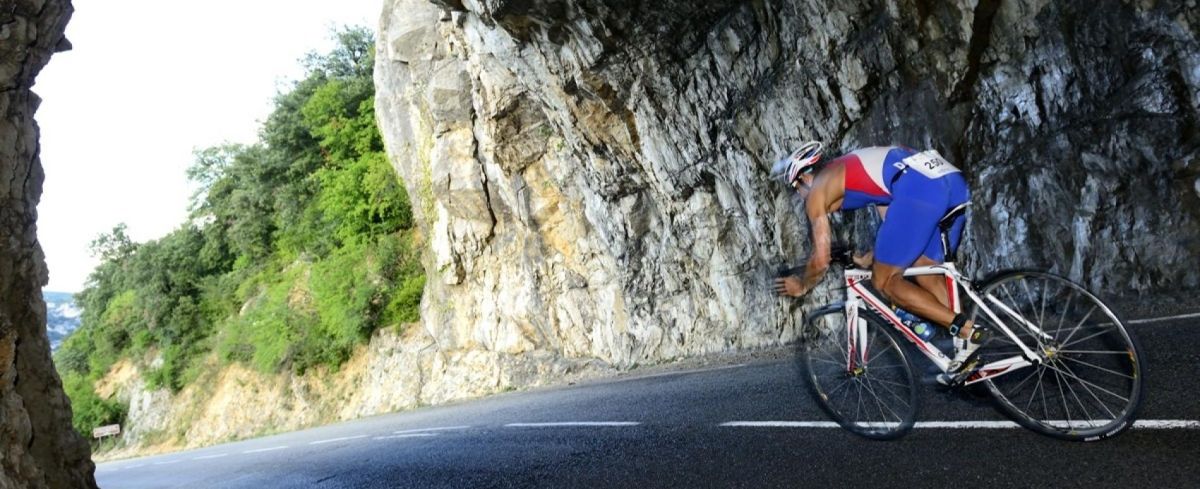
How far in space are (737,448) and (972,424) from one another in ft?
4.74

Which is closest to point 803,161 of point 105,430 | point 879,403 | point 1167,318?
point 879,403

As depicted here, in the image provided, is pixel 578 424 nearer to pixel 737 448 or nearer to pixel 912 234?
pixel 737 448

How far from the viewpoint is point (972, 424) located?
422cm

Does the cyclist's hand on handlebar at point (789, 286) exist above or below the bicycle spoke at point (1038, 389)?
above

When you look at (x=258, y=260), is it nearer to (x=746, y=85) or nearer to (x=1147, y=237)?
(x=746, y=85)

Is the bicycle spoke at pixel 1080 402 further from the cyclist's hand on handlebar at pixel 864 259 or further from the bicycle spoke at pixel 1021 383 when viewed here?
the cyclist's hand on handlebar at pixel 864 259

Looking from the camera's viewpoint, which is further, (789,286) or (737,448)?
(737,448)

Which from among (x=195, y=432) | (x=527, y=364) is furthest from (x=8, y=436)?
(x=195, y=432)

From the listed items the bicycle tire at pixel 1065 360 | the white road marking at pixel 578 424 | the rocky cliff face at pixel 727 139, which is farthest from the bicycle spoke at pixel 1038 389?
the rocky cliff face at pixel 727 139

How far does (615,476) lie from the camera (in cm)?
493

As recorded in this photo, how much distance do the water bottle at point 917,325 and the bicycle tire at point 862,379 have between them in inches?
4.9

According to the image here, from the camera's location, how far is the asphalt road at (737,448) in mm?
3455

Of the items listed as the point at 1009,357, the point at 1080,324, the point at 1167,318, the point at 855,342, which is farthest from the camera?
the point at 1167,318

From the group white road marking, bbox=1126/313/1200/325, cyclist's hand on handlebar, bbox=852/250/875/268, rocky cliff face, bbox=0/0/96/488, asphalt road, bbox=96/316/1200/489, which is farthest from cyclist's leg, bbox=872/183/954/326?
rocky cliff face, bbox=0/0/96/488
